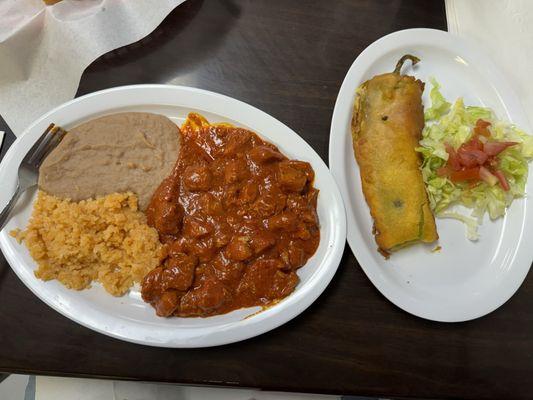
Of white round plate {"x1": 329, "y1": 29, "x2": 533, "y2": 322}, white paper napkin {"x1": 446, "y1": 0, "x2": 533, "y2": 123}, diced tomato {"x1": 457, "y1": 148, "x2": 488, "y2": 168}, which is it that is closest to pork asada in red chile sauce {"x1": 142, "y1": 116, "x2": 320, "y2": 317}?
white round plate {"x1": 329, "y1": 29, "x2": 533, "y2": 322}

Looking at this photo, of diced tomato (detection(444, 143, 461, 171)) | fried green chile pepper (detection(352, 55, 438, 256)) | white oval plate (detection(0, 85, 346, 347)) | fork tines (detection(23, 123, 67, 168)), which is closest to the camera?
white oval plate (detection(0, 85, 346, 347))

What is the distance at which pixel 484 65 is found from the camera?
9.00ft

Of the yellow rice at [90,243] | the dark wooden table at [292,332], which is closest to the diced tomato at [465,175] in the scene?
the dark wooden table at [292,332]

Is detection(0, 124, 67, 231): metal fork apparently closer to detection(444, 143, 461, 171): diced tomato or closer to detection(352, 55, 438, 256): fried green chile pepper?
detection(352, 55, 438, 256): fried green chile pepper

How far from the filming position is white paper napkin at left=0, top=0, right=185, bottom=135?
2.50 metres

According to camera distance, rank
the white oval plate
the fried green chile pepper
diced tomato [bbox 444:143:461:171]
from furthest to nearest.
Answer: diced tomato [bbox 444:143:461:171]
the fried green chile pepper
the white oval plate

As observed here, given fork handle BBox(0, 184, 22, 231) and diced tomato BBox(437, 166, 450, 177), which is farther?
diced tomato BBox(437, 166, 450, 177)

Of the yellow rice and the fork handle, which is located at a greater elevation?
the fork handle

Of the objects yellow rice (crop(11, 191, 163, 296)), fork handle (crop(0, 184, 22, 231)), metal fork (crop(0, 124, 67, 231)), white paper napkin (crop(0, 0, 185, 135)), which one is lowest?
yellow rice (crop(11, 191, 163, 296))

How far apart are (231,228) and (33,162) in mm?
1144

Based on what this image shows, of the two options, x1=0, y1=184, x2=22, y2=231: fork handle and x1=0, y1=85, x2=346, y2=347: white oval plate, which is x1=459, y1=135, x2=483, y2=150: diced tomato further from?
x1=0, y1=184, x2=22, y2=231: fork handle

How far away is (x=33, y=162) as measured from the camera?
2281mm

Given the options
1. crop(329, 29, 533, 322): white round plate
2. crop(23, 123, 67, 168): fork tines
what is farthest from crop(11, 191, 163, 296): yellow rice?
crop(329, 29, 533, 322): white round plate

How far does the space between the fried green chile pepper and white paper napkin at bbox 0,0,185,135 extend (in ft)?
5.08
